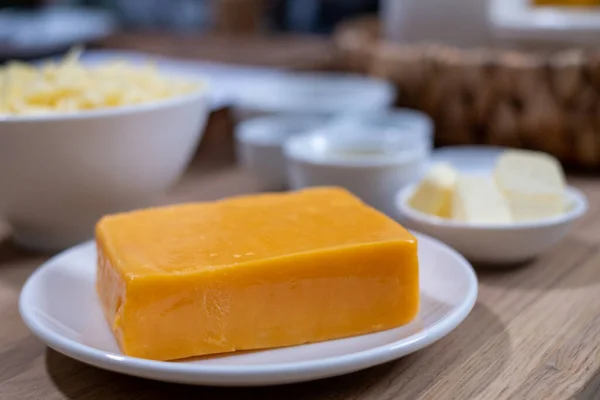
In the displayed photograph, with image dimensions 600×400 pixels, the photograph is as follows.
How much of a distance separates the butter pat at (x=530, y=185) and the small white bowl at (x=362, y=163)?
119mm

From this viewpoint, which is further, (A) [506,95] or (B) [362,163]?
(A) [506,95]

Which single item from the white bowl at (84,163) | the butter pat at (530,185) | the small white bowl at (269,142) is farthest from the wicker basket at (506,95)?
the white bowl at (84,163)

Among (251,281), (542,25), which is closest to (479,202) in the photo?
(251,281)

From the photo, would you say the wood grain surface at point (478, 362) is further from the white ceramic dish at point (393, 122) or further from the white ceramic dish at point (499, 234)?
the white ceramic dish at point (393, 122)

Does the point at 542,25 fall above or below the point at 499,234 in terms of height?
above

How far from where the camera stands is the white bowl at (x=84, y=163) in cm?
63

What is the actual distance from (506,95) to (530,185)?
316 mm

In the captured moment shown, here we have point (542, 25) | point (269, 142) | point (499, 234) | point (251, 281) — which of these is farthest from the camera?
point (542, 25)

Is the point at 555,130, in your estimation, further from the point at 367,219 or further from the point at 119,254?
the point at 119,254

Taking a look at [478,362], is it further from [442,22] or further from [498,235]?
[442,22]

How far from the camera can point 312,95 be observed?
44.1 inches

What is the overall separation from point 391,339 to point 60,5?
3.05m

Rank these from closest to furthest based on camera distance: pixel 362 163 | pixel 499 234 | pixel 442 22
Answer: pixel 499 234 → pixel 362 163 → pixel 442 22

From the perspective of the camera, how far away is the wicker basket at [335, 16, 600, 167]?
2.99 ft
